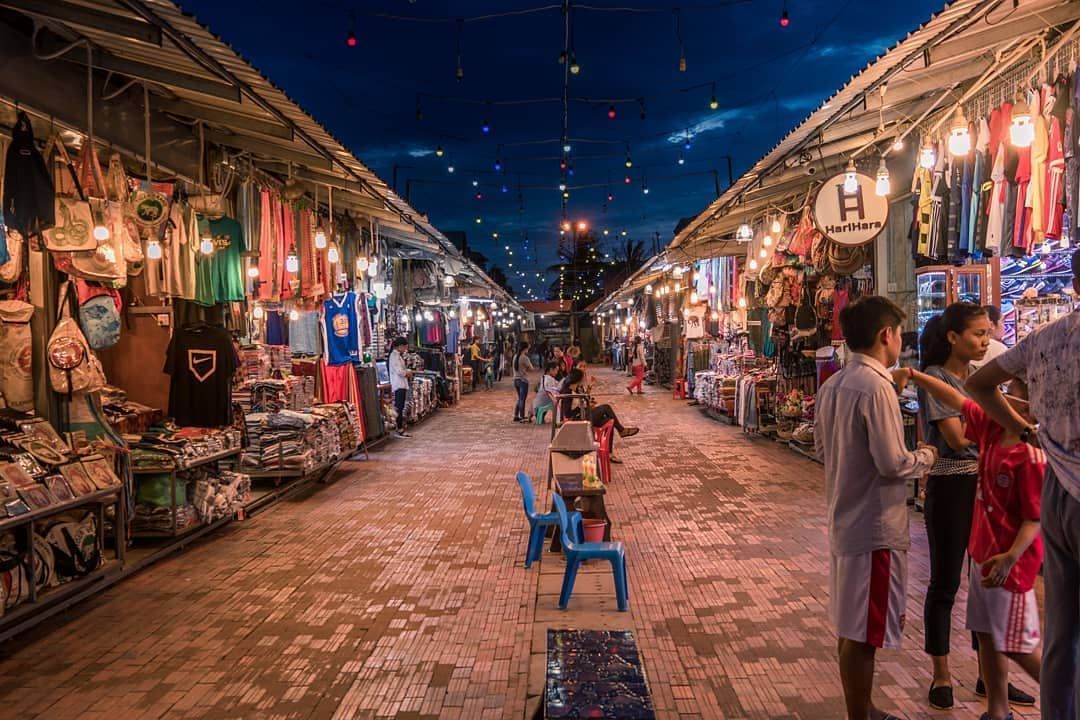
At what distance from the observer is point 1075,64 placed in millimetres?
5223

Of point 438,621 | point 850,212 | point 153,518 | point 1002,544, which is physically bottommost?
point 438,621

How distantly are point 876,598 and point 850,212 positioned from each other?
18.0 feet

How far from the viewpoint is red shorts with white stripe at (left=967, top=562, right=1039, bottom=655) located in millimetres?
3311

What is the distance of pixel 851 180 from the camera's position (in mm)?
7543

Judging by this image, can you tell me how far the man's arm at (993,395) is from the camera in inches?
111

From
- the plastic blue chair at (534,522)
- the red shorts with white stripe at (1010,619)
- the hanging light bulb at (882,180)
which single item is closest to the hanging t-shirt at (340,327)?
the plastic blue chair at (534,522)

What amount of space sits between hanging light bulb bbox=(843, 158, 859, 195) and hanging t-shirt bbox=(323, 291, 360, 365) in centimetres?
691

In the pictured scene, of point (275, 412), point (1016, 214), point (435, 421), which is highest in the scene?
point (1016, 214)

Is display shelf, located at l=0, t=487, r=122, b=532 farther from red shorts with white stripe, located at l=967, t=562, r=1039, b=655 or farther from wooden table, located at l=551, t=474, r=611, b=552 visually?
red shorts with white stripe, located at l=967, t=562, r=1039, b=655

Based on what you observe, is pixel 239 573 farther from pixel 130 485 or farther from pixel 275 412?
pixel 275 412

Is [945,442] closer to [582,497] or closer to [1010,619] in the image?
[1010,619]

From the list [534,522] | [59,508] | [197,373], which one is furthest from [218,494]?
[534,522]

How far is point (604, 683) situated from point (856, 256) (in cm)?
808

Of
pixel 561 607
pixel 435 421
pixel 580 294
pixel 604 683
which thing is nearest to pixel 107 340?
pixel 561 607
